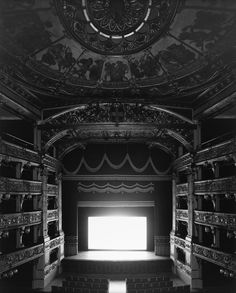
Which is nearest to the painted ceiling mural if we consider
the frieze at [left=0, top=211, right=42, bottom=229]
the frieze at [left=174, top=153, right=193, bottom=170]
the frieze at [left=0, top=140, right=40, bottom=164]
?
the frieze at [left=0, top=140, right=40, bottom=164]

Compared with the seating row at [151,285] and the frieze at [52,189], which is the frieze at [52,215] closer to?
the frieze at [52,189]

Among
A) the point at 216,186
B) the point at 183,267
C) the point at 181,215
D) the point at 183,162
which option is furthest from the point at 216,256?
the point at 183,162

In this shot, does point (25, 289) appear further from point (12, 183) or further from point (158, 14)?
point (158, 14)

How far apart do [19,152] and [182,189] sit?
7.68 m

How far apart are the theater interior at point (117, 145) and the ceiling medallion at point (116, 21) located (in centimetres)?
3

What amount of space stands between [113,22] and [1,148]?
4.84m

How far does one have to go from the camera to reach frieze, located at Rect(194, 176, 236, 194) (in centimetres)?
1147

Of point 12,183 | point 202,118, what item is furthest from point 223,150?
point 12,183

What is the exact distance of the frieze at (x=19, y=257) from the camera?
11641mm

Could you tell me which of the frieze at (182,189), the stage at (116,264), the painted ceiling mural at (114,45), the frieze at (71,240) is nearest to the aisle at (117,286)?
the stage at (116,264)

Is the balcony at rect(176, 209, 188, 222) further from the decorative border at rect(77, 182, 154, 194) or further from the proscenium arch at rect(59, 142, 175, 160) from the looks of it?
the proscenium arch at rect(59, 142, 175, 160)

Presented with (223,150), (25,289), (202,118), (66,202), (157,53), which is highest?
(157,53)

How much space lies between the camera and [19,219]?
42.9 ft

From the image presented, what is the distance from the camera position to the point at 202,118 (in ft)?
48.6
